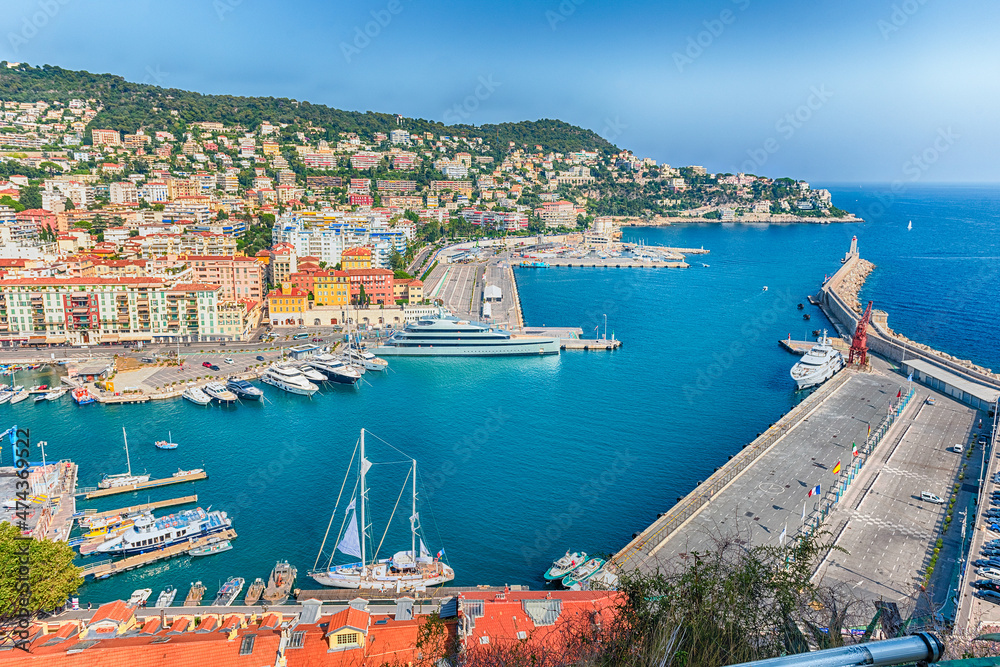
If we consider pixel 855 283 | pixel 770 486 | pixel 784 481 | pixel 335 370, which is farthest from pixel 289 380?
pixel 855 283

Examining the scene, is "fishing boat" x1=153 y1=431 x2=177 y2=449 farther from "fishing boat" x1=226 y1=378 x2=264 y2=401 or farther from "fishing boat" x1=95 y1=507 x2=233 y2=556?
"fishing boat" x1=95 y1=507 x2=233 y2=556

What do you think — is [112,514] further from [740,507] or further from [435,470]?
[740,507]

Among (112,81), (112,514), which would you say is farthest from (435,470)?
(112,81)

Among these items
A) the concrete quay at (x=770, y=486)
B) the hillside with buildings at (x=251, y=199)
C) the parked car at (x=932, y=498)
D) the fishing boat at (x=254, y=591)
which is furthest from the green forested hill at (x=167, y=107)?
the parked car at (x=932, y=498)

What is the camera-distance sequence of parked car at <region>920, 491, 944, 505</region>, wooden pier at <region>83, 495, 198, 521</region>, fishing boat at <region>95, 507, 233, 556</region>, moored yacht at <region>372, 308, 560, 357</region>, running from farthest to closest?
moored yacht at <region>372, 308, 560, 357</region>, wooden pier at <region>83, 495, 198, 521</region>, parked car at <region>920, 491, 944, 505</region>, fishing boat at <region>95, 507, 233, 556</region>


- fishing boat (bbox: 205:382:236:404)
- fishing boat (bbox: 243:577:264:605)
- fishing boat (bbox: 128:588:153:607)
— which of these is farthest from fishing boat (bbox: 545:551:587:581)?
fishing boat (bbox: 205:382:236:404)

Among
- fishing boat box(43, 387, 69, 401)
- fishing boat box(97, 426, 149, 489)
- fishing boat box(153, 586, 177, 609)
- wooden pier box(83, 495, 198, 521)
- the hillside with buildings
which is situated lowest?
fishing boat box(153, 586, 177, 609)
